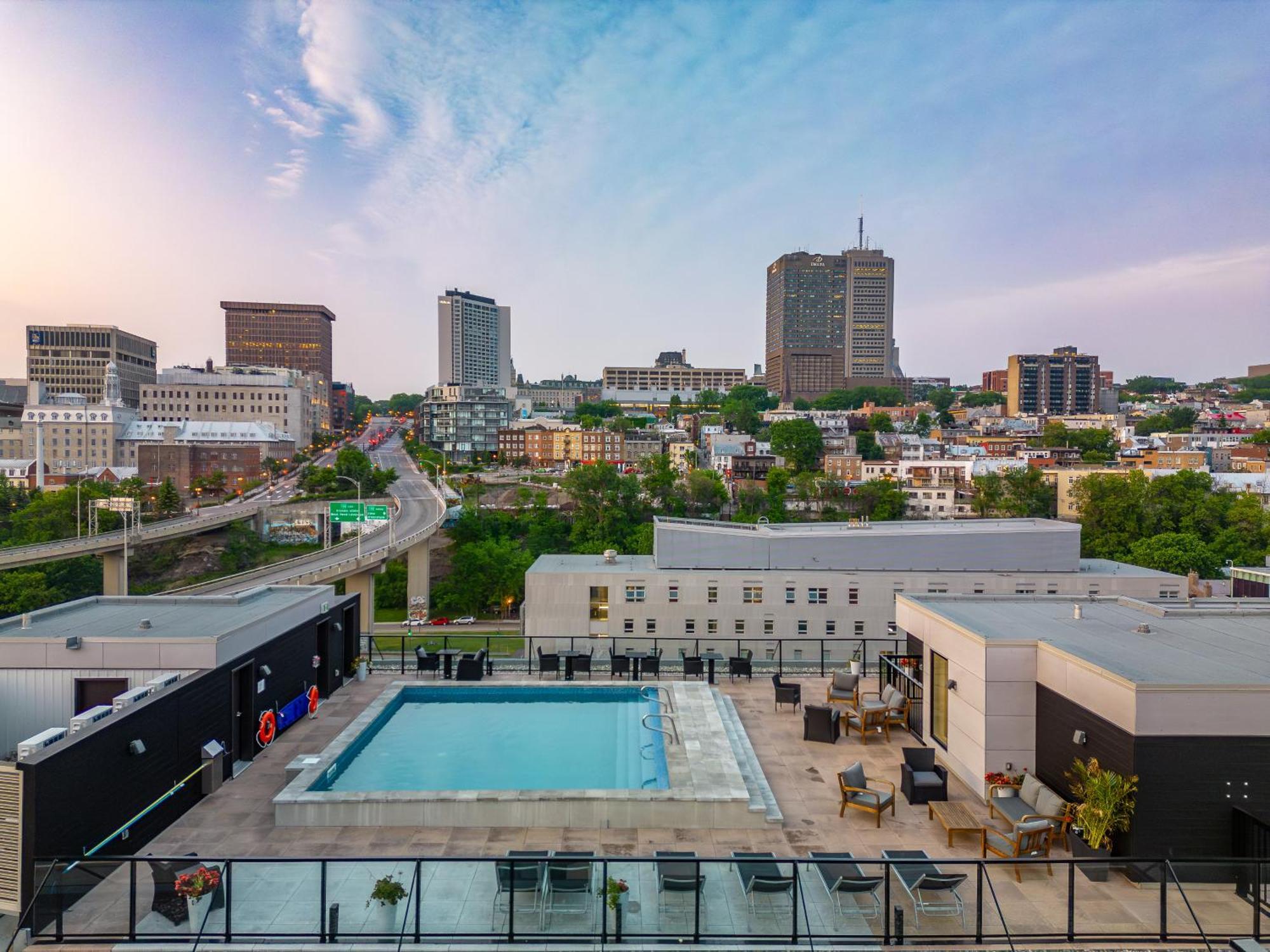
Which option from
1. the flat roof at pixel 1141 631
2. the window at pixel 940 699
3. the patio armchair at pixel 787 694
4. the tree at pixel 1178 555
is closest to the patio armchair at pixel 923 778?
the window at pixel 940 699

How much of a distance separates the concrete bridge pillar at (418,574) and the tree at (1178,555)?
4688 cm

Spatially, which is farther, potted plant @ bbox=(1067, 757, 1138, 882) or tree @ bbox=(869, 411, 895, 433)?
tree @ bbox=(869, 411, 895, 433)

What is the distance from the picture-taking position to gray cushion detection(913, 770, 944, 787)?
8.77 metres

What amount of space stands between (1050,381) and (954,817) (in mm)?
190963

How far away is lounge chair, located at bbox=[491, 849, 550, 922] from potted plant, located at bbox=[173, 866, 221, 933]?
2379 mm

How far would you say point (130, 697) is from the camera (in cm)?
804

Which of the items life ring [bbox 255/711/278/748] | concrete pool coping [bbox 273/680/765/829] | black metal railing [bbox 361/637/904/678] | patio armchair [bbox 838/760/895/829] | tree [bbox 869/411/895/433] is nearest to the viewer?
concrete pool coping [bbox 273/680/765/829]

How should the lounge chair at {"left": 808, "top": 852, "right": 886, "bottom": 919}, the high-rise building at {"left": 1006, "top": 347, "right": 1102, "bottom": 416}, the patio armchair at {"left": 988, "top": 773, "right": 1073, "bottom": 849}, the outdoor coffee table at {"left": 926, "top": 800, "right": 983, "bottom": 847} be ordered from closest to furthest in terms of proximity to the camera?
the lounge chair at {"left": 808, "top": 852, "right": 886, "bottom": 919} → the patio armchair at {"left": 988, "top": 773, "right": 1073, "bottom": 849} → the outdoor coffee table at {"left": 926, "top": 800, "right": 983, "bottom": 847} → the high-rise building at {"left": 1006, "top": 347, "right": 1102, "bottom": 416}

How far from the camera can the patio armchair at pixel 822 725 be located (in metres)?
10.9

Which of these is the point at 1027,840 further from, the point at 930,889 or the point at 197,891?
the point at 197,891

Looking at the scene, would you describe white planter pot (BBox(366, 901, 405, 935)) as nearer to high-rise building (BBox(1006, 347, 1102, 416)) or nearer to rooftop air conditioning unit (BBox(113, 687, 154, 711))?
rooftop air conditioning unit (BBox(113, 687, 154, 711))

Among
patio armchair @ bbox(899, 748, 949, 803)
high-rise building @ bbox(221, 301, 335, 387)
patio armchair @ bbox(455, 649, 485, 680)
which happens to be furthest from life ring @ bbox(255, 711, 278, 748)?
high-rise building @ bbox(221, 301, 335, 387)

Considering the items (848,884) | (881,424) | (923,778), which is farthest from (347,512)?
(881,424)

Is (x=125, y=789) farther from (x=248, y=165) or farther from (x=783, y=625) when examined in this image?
(x=248, y=165)
